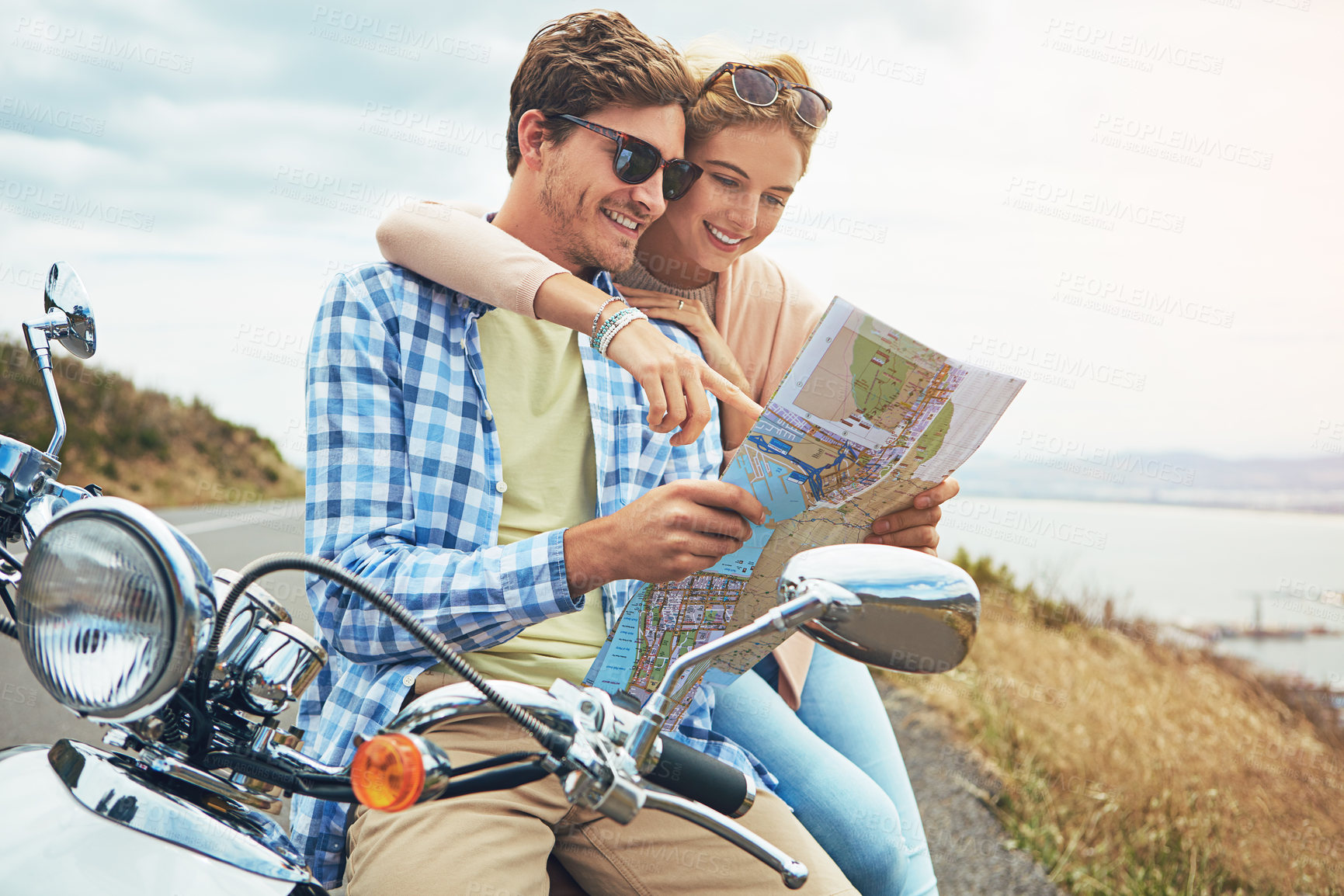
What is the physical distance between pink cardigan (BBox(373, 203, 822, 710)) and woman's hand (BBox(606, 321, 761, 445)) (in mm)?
235

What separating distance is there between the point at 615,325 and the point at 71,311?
773mm

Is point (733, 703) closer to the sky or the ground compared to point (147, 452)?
closer to the sky

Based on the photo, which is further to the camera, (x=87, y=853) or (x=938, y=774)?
(x=938, y=774)

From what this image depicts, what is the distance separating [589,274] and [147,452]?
15.4m

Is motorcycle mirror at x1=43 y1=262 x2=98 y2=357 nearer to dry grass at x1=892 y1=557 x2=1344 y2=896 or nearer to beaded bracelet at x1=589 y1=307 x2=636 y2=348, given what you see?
beaded bracelet at x1=589 y1=307 x2=636 y2=348

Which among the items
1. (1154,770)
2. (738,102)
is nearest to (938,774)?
(1154,770)

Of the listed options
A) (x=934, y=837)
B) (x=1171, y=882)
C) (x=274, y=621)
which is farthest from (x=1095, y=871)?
(x=274, y=621)

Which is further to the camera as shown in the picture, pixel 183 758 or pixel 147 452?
pixel 147 452

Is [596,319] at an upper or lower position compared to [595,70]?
lower

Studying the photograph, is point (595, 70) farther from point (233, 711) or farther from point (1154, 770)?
point (1154, 770)

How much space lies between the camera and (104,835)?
888 mm

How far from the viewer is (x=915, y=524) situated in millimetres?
1674

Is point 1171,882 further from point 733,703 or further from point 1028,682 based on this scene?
point 733,703

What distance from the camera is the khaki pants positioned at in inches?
49.5
